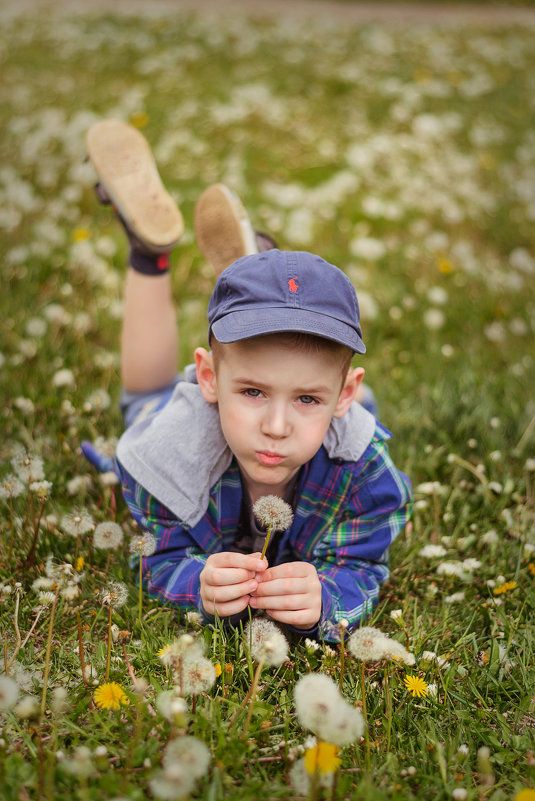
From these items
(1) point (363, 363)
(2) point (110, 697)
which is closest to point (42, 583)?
(2) point (110, 697)

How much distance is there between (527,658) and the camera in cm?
212

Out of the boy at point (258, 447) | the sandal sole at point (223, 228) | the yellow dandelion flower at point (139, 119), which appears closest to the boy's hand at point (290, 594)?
the boy at point (258, 447)

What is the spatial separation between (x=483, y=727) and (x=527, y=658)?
314 mm

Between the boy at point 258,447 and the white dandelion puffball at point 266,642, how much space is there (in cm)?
9

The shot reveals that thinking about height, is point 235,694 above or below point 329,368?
below

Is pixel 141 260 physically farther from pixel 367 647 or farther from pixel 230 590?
pixel 367 647

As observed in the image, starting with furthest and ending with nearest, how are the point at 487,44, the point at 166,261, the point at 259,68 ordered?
the point at 487,44
the point at 259,68
the point at 166,261

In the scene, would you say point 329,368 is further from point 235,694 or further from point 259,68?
point 259,68

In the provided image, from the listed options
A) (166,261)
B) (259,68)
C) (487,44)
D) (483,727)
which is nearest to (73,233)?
(166,261)

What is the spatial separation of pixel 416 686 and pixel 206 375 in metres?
1.03

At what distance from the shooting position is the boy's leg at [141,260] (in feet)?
9.98

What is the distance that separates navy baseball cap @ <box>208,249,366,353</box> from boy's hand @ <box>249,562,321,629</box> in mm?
627

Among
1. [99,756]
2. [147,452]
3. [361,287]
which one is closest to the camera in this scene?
[99,756]

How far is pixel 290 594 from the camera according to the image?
2000mm
